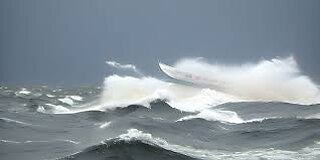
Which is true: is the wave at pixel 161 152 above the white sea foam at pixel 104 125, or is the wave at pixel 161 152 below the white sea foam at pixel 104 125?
below

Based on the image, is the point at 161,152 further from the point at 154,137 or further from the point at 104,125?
the point at 104,125

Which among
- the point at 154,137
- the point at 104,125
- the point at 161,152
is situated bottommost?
the point at 161,152

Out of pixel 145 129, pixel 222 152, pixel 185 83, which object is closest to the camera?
pixel 222 152

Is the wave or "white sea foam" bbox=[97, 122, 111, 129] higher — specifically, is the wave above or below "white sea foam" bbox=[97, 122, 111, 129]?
below

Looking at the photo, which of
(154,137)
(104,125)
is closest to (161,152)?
(154,137)

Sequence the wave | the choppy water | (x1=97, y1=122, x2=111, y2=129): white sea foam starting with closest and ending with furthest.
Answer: the wave, the choppy water, (x1=97, y1=122, x2=111, y2=129): white sea foam

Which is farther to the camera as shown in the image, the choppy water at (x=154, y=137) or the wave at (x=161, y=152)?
the choppy water at (x=154, y=137)

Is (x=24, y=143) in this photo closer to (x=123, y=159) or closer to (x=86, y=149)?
(x=86, y=149)

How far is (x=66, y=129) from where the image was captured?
2756 cm

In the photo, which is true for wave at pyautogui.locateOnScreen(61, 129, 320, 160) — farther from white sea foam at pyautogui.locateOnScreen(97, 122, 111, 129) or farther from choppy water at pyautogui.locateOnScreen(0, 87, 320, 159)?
white sea foam at pyautogui.locateOnScreen(97, 122, 111, 129)

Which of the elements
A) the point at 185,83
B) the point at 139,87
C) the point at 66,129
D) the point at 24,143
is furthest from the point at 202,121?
the point at 185,83

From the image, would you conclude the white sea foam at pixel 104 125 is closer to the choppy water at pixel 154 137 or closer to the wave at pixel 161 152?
the choppy water at pixel 154 137

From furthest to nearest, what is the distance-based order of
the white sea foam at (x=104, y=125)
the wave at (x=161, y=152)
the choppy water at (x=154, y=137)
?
the white sea foam at (x=104, y=125) < the choppy water at (x=154, y=137) < the wave at (x=161, y=152)

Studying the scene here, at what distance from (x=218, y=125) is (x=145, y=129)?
244 inches
